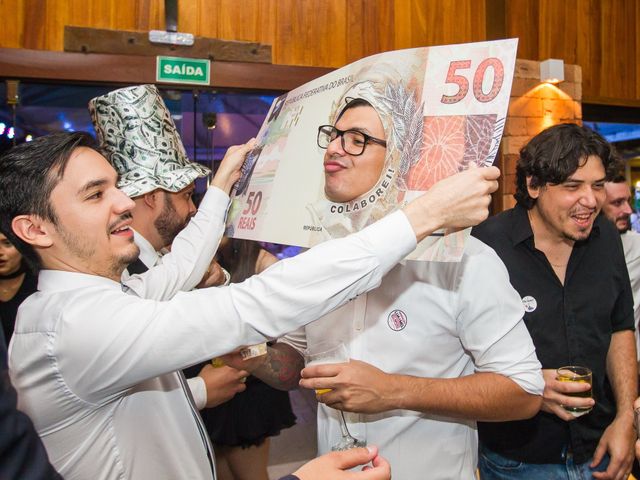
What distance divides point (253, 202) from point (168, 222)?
66 cm

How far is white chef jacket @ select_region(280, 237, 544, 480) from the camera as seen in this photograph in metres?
1.19

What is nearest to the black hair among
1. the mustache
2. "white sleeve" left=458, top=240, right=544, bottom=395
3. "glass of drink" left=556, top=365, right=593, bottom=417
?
the mustache

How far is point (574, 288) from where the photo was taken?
1688 mm

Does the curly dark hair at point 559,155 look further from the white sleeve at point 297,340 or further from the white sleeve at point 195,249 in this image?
the white sleeve at point 195,249

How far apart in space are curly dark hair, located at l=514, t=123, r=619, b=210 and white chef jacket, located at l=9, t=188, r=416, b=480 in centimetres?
114

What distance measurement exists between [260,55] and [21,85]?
1631mm

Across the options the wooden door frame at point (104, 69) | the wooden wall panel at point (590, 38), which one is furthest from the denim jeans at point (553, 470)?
the wooden wall panel at point (590, 38)

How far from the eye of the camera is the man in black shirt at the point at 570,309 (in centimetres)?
161

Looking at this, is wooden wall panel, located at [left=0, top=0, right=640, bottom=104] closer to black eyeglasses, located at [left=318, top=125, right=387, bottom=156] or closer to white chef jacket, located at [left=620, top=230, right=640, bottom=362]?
white chef jacket, located at [left=620, top=230, right=640, bottom=362]

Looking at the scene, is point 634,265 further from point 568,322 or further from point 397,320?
point 397,320

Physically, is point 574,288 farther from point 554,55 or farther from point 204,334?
point 554,55

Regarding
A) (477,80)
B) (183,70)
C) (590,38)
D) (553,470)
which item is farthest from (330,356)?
(590,38)

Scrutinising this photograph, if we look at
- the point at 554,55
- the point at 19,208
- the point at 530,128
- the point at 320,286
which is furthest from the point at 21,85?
the point at 554,55

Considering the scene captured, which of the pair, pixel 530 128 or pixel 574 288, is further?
pixel 530 128
